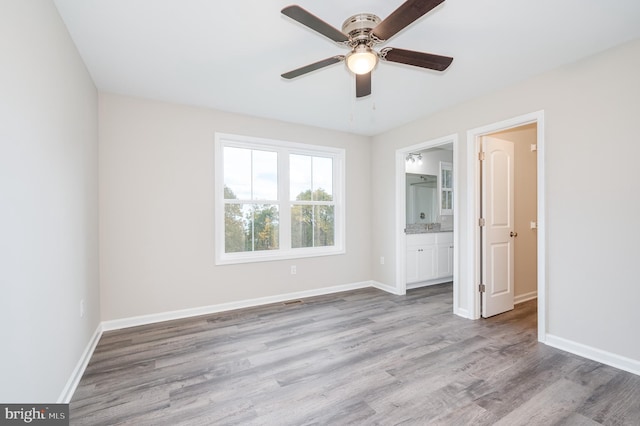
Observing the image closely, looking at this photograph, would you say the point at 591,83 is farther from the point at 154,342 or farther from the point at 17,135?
the point at 154,342

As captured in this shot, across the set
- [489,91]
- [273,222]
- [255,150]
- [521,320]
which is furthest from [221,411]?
[489,91]

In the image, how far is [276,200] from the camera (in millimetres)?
4043

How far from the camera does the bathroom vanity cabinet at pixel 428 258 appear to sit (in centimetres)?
449

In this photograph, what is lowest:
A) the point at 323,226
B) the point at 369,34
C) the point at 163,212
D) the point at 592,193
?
the point at 323,226

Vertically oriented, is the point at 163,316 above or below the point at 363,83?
below

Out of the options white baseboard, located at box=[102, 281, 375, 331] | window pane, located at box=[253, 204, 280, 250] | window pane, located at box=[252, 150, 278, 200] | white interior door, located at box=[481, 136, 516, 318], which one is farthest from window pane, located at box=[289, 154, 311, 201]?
white interior door, located at box=[481, 136, 516, 318]

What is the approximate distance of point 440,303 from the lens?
12.7 ft

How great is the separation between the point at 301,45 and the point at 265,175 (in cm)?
204

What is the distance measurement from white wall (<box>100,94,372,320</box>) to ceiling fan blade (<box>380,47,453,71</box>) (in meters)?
2.36

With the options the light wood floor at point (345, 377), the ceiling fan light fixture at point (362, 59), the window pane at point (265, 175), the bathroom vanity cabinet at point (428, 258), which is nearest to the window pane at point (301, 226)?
the window pane at point (265, 175)

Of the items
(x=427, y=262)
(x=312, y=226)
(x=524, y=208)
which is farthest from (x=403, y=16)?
(x=427, y=262)

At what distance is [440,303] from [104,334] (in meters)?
3.96

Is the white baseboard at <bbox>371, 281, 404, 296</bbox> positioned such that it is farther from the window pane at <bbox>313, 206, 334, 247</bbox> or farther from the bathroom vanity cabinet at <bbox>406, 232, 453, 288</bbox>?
the window pane at <bbox>313, 206, 334, 247</bbox>

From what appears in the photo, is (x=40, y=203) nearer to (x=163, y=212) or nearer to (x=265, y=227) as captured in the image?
(x=163, y=212)
